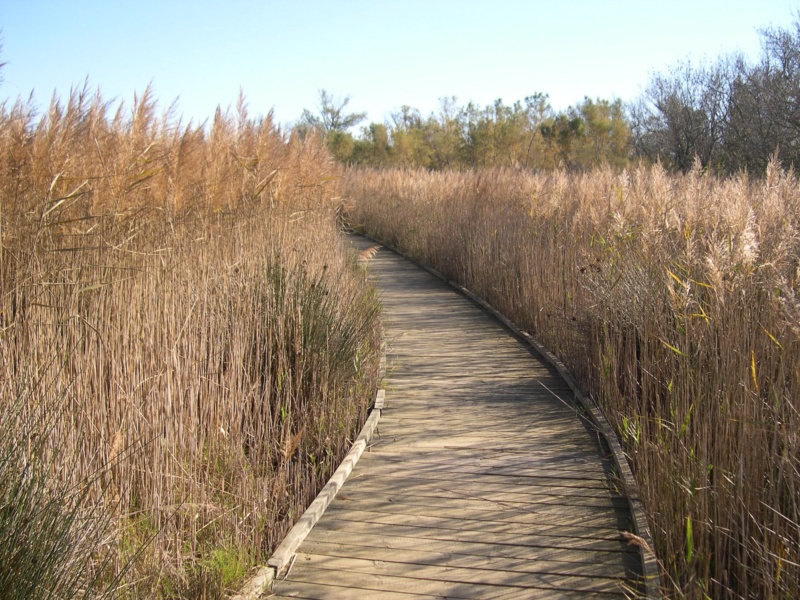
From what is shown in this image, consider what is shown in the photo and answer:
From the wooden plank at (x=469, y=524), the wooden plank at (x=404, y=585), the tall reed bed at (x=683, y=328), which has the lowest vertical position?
the wooden plank at (x=404, y=585)

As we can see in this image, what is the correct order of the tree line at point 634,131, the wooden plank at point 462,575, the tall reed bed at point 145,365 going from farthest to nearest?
1. the tree line at point 634,131
2. the wooden plank at point 462,575
3. the tall reed bed at point 145,365

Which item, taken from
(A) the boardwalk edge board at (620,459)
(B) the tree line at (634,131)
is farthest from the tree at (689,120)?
(A) the boardwalk edge board at (620,459)

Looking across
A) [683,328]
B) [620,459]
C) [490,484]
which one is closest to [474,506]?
[490,484]

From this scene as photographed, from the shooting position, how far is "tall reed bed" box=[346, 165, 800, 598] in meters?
2.74

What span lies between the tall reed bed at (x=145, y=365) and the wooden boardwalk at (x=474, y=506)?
0.32 m

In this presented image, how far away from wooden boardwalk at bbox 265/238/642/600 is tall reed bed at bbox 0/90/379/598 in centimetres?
32

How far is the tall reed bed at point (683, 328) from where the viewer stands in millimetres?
2738

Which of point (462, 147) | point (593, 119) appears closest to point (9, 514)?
point (593, 119)

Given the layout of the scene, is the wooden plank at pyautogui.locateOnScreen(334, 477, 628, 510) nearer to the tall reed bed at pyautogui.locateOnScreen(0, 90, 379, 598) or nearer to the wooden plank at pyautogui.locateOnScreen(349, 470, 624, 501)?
the wooden plank at pyautogui.locateOnScreen(349, 470, 624, 501)

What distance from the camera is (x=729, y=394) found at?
3.06m

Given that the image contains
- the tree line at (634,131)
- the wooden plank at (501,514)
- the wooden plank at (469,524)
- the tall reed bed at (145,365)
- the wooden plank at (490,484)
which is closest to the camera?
the tall reed bed at (145,365)

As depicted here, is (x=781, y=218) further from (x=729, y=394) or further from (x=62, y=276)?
(x=62, y=276)

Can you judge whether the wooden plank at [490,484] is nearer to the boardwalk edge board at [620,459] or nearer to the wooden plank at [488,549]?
the boardwalk edge board at [620,459]

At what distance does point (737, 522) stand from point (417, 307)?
689cm
